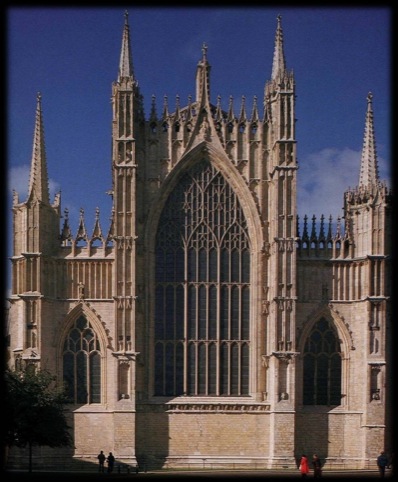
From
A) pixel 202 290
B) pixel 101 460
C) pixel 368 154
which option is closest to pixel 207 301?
pixel 202 290

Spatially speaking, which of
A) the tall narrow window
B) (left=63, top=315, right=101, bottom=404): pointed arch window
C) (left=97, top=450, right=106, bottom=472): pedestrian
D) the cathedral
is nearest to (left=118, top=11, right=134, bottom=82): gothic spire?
the cathedral

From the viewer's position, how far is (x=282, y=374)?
34.6m

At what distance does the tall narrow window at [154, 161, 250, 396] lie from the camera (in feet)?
117

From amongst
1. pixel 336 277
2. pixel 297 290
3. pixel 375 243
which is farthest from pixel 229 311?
pixel 375 243

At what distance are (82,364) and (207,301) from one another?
703 cm

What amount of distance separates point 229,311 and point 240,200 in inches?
226

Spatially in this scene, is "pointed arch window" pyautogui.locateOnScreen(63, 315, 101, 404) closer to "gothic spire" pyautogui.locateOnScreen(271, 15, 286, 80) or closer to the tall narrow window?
the tall narrow window

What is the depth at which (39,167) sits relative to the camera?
35875mm

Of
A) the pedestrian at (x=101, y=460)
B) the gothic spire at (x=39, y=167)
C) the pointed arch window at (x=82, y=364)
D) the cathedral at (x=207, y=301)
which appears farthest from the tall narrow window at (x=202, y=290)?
the gothic spire at (x=39, y=167)

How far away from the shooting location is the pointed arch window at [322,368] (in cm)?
3569

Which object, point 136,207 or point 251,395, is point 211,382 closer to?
point 251,395

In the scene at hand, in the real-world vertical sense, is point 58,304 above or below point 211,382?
above

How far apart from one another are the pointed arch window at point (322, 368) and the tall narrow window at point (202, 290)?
10.3 feet

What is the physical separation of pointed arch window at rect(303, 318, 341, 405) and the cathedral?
72mm
